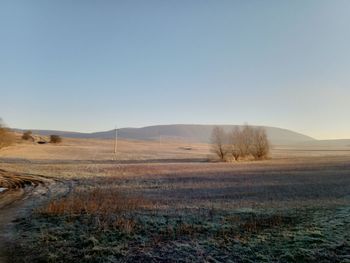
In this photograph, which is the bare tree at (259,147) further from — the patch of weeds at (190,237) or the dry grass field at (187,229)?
the patch of weeds at (190,237)

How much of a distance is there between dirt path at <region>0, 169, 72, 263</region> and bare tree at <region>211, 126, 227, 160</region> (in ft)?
136

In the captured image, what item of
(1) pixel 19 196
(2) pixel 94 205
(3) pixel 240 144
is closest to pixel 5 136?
(3) pixel 240 144

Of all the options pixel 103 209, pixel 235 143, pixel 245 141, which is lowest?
pixel 103 209

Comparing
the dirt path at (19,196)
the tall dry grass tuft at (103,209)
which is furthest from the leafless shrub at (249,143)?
the tall dry grass tuft at (103,209)

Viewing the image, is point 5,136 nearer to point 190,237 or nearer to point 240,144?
point 240,144

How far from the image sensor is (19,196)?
19562 millimetres

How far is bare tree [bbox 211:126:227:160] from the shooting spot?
64.7 meters

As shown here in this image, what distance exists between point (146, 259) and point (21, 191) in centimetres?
1581

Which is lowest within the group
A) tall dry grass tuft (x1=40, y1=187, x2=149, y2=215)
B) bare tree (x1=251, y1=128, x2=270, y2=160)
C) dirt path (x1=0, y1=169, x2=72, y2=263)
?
dirt path (x1=0, y1=169, x2=72, y2=263)

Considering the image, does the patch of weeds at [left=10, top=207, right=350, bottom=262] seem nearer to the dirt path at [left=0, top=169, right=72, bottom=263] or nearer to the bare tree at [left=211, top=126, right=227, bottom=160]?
the dirt path at [left=0, top=169, right=72, bottom=263]

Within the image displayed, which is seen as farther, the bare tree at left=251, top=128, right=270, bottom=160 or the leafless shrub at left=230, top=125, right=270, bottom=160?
the bare tree at left=251, top=128, right=270, bottom=160

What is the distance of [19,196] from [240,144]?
52.5 m

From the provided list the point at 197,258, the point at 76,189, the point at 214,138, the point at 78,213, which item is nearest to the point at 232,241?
the point at 197,258

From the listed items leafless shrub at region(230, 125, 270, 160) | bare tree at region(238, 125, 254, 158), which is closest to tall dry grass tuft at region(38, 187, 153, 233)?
leafless shrub at region(230, 125, 270, 160)
